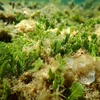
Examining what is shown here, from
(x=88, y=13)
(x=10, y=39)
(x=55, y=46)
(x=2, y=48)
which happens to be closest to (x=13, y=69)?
(x=2, y=48)

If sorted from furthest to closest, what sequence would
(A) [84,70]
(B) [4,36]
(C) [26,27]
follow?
(C) [26,27] < (B) [4,36] < (A) [84,70]

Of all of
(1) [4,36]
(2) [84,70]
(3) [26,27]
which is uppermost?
(3) [26,27]

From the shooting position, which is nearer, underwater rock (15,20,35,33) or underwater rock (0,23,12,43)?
underwater rock (0,23,12,43)

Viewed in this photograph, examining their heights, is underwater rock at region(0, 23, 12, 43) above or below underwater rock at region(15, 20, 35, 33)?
below

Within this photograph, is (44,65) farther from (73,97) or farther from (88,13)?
(88,13)

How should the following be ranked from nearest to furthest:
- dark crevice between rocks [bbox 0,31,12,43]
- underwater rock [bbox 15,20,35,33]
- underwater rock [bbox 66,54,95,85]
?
underwater rock [bbox 66,54,95,85], dark crevice between rocks [bbox 0,31,12,43], underwater rock [bbox 15,20,35,33]

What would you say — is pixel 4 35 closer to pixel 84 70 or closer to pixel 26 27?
pixel 26 27

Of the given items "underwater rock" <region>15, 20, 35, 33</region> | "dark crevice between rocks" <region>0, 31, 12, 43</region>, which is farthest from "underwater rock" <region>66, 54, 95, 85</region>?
"underwater rock" <region>15, 20, 35, 33</region>

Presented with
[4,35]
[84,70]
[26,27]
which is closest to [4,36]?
[4,35]

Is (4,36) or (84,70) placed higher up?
(4,36)

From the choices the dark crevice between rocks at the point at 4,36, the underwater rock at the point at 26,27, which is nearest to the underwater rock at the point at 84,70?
the dark crevice between rocks at the point at 4,36

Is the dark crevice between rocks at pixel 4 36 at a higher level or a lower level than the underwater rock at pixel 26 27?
lower

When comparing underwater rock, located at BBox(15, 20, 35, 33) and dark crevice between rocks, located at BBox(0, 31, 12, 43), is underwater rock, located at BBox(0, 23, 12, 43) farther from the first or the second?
underwater rock, located at BBox(15, 20, 35, 33)

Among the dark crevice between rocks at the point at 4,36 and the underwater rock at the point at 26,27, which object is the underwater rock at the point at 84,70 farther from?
the underwater rock at the point at 26,27
